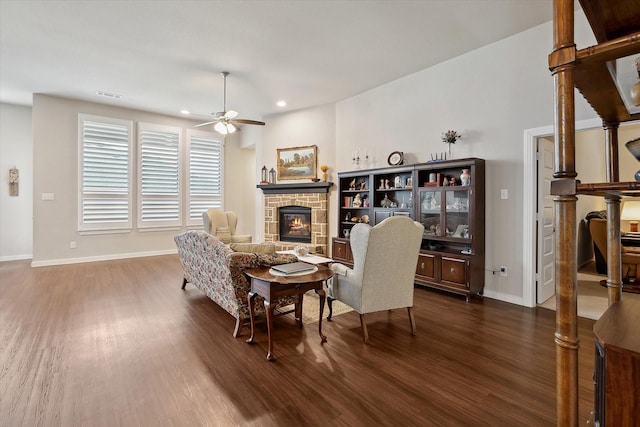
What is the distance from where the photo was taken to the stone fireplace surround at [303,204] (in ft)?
21.4

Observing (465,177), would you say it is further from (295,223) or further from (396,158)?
(295,223)

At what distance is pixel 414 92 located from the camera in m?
4.97

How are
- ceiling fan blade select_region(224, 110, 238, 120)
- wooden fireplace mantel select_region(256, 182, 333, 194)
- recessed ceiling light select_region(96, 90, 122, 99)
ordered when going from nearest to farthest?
1. ceiling fan blade select_region(224, 110, 238, 120)
2. recessed ceiling light select_region(96, 90, 122, 99)
3. wooden fireplace mantel select_region(256, 182, 333, 194)

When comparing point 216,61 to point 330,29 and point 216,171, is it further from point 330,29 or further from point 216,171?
point 216,171

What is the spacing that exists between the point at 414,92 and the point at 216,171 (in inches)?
223

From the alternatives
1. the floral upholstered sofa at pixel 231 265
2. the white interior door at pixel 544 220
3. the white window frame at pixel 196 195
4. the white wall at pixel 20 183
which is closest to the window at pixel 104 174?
the white window frame at pixel 196 195

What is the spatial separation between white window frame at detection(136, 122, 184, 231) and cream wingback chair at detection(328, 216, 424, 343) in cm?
599

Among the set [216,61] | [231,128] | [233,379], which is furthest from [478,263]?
[216,61]

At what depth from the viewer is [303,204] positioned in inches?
268

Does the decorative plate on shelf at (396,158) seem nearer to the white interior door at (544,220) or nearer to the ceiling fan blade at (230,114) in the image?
the white interior door at (544,220)

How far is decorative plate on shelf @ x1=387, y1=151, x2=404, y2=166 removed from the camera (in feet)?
16.6

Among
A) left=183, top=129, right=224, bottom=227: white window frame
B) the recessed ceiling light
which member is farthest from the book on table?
left=183, top=129, right=224, bottom=227: white window frame

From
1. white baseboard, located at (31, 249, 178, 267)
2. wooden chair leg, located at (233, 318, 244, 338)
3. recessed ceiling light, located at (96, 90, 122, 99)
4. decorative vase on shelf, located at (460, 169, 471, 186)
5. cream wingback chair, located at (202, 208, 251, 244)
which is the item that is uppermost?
recessed ceiling light, located at (96, 90, 122, 99)

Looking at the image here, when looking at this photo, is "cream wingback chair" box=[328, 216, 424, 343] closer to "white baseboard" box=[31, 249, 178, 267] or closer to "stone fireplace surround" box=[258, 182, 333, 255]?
"stone fireplace surround" box=[258, 182, 333, 255]
